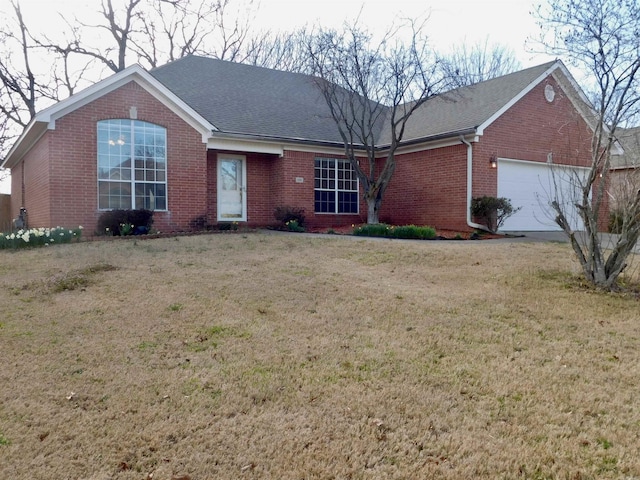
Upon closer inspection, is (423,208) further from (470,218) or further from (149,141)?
(149,141)

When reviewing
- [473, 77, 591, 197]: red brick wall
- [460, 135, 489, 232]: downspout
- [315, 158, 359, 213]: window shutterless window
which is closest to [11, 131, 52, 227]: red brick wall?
[315, 158, 359, 213]: window shutterless window

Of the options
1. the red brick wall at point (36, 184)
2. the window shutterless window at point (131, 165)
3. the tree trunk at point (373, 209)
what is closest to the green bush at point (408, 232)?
the tree trunk at point (373, 209)

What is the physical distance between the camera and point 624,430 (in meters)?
3.36

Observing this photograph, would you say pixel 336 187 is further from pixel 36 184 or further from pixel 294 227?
pixel 36 184

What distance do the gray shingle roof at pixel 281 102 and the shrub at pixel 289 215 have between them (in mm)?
2195

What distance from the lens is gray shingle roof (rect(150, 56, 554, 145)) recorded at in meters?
15.8

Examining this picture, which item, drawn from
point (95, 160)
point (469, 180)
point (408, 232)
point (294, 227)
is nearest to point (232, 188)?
point (294, 227)

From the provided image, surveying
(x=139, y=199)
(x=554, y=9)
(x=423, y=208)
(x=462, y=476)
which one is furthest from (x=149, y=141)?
(x=462, y=476)

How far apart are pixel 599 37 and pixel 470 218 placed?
7728mm

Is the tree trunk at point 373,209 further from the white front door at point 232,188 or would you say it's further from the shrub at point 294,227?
the white front door at point 232,188

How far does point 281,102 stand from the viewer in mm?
18406

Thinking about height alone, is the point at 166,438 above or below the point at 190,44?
below

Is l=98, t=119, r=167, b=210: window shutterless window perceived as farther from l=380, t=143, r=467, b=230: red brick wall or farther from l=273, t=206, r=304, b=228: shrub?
l=380, t=143, r=467, b=230: red brick wall

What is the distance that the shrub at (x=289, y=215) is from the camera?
15727mm
